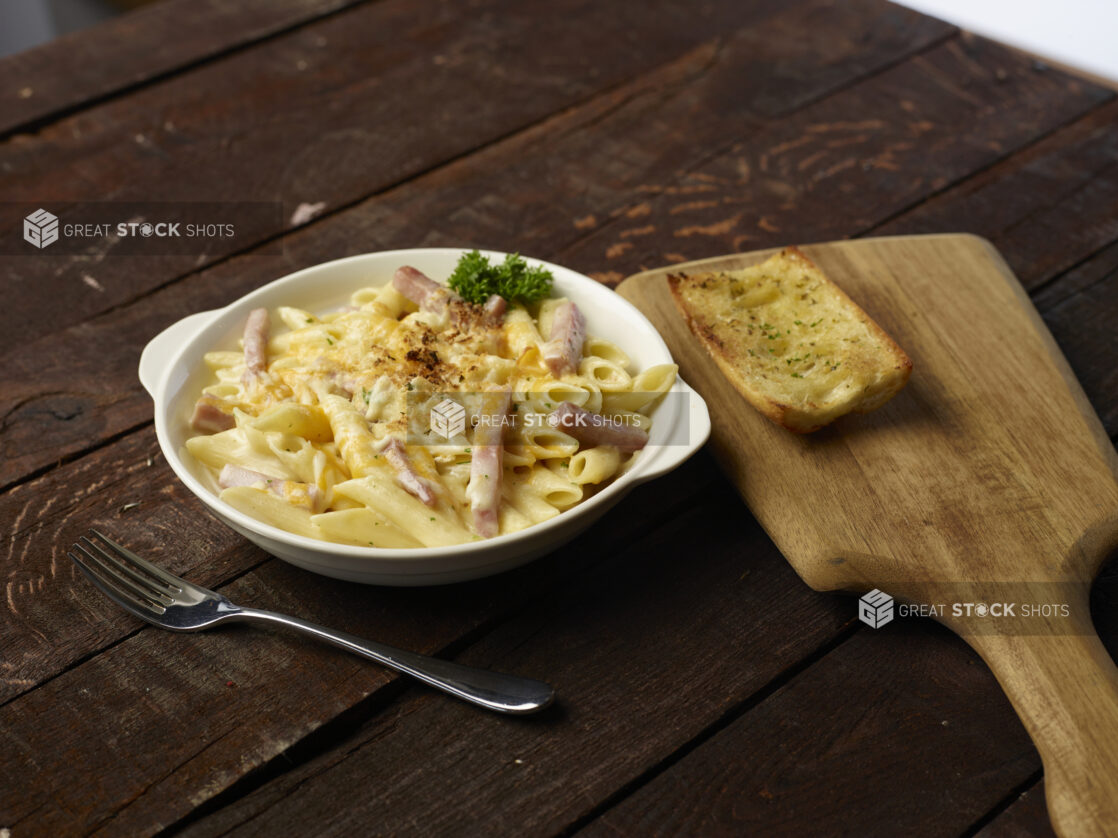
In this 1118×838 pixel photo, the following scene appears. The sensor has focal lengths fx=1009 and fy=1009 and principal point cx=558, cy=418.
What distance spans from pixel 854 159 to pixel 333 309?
70.1 inches

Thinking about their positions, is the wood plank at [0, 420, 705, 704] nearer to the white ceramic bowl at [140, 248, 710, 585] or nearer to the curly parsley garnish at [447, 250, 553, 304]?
the white ceramic bowl at [140, 248, 710, 585]

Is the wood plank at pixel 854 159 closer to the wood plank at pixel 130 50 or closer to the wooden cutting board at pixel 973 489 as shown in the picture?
the wooden cutting board at pixel 973 489

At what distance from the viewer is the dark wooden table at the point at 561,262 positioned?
1.65 meters

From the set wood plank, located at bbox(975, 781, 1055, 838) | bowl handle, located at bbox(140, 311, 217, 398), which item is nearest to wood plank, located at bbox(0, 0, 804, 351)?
bowl handle, located at bbox(140, 311, 217, 398)

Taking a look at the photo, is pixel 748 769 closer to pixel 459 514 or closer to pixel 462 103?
pixel 459 514

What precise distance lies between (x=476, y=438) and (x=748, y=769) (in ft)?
2.49

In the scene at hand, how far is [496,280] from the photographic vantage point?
229 cm

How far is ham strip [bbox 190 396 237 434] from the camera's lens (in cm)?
203

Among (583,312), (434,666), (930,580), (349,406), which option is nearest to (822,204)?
(583,312)

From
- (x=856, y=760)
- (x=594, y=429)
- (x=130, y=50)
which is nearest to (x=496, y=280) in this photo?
(x=594, y=429)

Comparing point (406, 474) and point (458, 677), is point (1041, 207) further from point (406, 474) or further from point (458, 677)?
point (458, 677)

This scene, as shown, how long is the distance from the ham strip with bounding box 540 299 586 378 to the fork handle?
0.63 m

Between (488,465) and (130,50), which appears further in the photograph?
(130,50)

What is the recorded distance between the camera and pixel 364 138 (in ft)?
10.7
